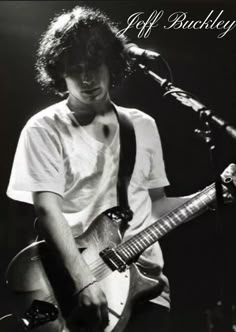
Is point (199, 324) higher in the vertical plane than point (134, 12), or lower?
lower

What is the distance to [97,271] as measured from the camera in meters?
1.88

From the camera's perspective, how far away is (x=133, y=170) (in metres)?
1.99

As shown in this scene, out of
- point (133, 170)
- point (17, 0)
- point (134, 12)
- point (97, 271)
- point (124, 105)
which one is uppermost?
point (134, 12)

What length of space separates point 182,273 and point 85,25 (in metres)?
1.08

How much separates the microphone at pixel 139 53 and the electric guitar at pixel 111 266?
637 millimetres

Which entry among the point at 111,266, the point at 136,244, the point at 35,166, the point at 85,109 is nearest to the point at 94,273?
the point at 111,266

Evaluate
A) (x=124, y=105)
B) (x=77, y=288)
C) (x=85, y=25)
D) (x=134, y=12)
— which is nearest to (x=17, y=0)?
(x=85, y=25)

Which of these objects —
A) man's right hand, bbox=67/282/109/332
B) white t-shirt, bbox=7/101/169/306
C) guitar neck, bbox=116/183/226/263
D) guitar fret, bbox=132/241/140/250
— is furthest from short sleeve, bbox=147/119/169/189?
man's right hand, bbox=67/282/109/332

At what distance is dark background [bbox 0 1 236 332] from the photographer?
6.39ft

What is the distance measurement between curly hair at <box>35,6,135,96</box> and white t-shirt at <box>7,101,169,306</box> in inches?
5.0

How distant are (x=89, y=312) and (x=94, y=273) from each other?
0.48ft

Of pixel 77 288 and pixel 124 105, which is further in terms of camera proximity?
pixel 124 105

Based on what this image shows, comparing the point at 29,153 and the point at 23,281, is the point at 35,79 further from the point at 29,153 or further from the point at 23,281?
the point at 23,281

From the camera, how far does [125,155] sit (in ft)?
6.54
